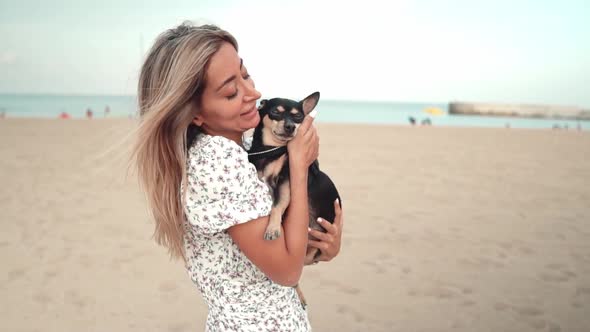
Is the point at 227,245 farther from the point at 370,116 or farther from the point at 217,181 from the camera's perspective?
the point at 370,116

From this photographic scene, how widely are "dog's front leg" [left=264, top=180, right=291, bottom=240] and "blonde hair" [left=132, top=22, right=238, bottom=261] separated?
31 centimetres

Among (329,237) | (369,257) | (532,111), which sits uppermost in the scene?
(329,237)

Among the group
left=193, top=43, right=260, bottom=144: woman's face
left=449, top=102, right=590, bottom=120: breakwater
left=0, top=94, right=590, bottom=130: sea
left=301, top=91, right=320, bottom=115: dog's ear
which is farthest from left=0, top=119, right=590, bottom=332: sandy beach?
left=449, top=102, right=590, bottom=120: breakwater

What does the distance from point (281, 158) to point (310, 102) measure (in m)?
0.40

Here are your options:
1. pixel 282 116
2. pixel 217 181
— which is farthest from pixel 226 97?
pixel 282 116

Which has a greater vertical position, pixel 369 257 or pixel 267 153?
pixel 267 153

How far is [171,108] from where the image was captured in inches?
59.1

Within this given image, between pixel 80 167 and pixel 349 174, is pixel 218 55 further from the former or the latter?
pixel 80 167

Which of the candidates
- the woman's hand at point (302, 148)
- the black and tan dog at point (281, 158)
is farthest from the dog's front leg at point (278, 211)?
the woman's hand at point (302, 148)

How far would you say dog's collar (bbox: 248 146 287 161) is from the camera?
181 centimetres

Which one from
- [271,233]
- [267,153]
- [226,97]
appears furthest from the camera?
[267,153]

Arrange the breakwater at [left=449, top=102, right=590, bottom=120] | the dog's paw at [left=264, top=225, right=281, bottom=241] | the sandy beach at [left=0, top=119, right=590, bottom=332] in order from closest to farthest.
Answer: the dog's paw at [left=264, top=225, right=281, bottom=241] < the sandy beach at [left=0, top=119, right=590, bottom=332] < the breakwater at [left=449, top=102, right=590, bottom=120]

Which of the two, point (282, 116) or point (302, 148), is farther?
point (282, 116)

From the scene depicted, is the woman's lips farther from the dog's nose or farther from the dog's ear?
the dog's ear
